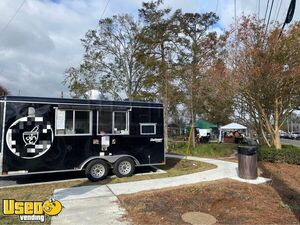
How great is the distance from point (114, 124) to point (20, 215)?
5099 millimetres

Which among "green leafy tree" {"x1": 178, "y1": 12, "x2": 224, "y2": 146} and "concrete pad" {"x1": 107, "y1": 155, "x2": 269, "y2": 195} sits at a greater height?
"green leafy tree" {"x1": 178, "y1": 12, "x2": 224, "y2": 146}

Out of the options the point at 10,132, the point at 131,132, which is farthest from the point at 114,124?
the point at 10,132

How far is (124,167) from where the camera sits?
1117 centimetres

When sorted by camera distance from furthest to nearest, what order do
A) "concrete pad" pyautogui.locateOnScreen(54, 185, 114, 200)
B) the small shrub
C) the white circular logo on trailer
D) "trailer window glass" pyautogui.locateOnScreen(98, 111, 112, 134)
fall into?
the small shrub
"trailer window glass" pyautogui.locateOnScreen(98, 111, 112, 134)
the white circular logo on trailer
"concrete pad" pyautogui.locateOnScreen(54, 185, 114, 200)

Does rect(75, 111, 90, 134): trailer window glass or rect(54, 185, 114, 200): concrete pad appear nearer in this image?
rect(54, 185, 114, 200): concrete pad

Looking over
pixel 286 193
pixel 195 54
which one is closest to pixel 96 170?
pixel 286 193

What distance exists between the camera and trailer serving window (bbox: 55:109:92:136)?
398 inches

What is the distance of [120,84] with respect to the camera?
24.1 metres

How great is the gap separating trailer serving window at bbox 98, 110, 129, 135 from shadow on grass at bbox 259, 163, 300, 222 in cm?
507

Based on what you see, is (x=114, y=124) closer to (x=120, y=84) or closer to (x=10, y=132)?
(x=10, y=132)

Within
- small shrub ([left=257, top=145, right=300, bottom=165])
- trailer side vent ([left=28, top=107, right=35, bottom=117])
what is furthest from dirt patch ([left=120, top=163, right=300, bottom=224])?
small shrub ([left=257, top=145, right=300, bottom=165])

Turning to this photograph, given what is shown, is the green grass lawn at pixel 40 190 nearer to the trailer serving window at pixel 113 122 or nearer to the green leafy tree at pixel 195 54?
the trailer serving window at pixel 113 122

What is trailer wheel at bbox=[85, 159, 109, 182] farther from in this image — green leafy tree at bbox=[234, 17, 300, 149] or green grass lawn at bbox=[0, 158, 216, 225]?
green leafy tree at bbox=[234, 17, 300, 149]

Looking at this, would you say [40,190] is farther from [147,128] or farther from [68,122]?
[147,128]
